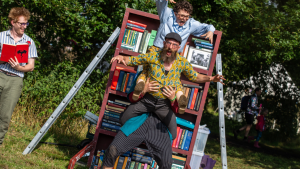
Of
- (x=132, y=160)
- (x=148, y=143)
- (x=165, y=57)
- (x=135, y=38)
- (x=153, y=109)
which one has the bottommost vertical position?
(x=132, y=160)

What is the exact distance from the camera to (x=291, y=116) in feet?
33.7

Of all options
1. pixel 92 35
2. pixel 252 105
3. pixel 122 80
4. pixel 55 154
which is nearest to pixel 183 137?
pixel 122 80

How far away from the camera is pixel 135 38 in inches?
175

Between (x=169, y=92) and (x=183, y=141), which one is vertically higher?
(x=169, y=92)

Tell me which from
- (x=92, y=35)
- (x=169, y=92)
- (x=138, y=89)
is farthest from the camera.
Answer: (x=92, y=35)

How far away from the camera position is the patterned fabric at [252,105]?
9328mm

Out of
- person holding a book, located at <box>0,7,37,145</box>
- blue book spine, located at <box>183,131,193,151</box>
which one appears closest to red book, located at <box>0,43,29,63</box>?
person holding a book, located at <box>0,7,37,145</box>

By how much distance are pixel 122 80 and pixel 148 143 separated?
54.4 inches

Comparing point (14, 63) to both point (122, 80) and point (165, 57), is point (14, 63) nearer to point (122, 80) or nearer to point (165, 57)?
point (122, 80)

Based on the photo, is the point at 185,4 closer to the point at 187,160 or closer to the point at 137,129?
the point at 137,129

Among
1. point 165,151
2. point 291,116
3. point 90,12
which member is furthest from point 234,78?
point 165,151

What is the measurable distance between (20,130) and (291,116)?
8631mm

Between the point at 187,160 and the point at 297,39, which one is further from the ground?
the point at 297,39

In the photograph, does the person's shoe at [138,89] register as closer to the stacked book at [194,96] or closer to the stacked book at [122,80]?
the stacked book at [122,80]
